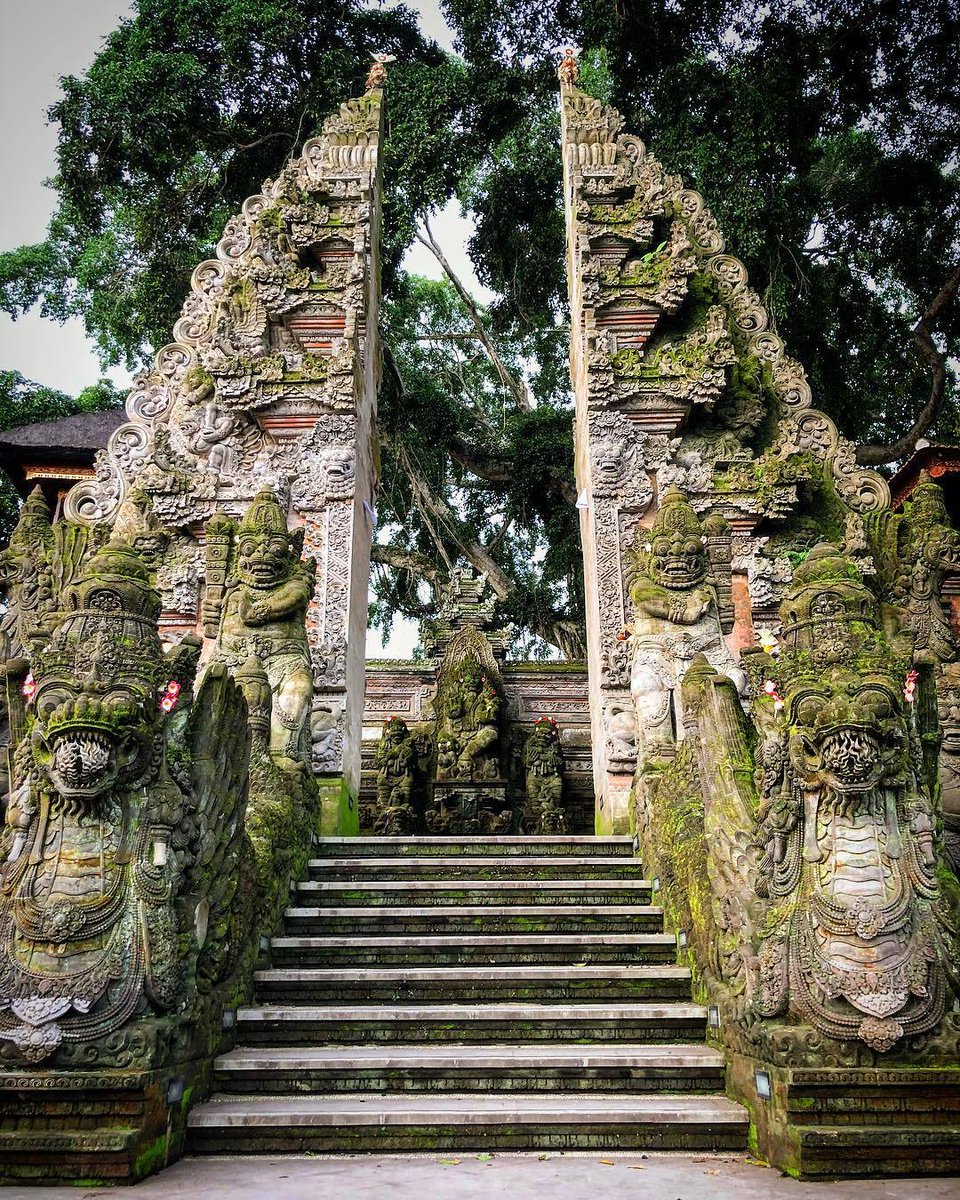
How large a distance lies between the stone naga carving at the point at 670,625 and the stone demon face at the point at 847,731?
2978 mm

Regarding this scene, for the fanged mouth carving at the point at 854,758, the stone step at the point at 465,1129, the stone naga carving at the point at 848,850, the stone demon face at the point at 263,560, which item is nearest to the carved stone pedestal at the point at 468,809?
the stone demon face at the point at 263,560

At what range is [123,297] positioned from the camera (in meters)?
16.4

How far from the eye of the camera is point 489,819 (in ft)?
33.9

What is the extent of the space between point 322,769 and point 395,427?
11.9m

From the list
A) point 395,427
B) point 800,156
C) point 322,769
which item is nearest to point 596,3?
point 800,156

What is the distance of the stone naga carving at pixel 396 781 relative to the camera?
10.4 meters

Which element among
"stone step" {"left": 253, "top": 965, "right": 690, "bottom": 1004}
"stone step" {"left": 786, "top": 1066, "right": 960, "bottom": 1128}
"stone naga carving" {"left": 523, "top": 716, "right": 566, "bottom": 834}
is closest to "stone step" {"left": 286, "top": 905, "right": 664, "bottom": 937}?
"stone step" {"left": 253, "top": 965, "right": 690, "bottom": 1004}

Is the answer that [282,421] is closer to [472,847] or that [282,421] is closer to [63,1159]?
[472,847]

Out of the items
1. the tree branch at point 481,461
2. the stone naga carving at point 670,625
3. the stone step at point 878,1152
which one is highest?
the tree branch at point 481,461

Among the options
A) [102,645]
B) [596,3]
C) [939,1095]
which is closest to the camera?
[939,1095]

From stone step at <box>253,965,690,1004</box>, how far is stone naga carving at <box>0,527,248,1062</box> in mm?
933

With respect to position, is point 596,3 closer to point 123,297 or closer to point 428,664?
point 123,297

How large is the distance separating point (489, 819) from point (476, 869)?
384 centimetres

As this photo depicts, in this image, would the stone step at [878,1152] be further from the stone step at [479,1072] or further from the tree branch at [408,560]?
the tree branch at [408,560]
